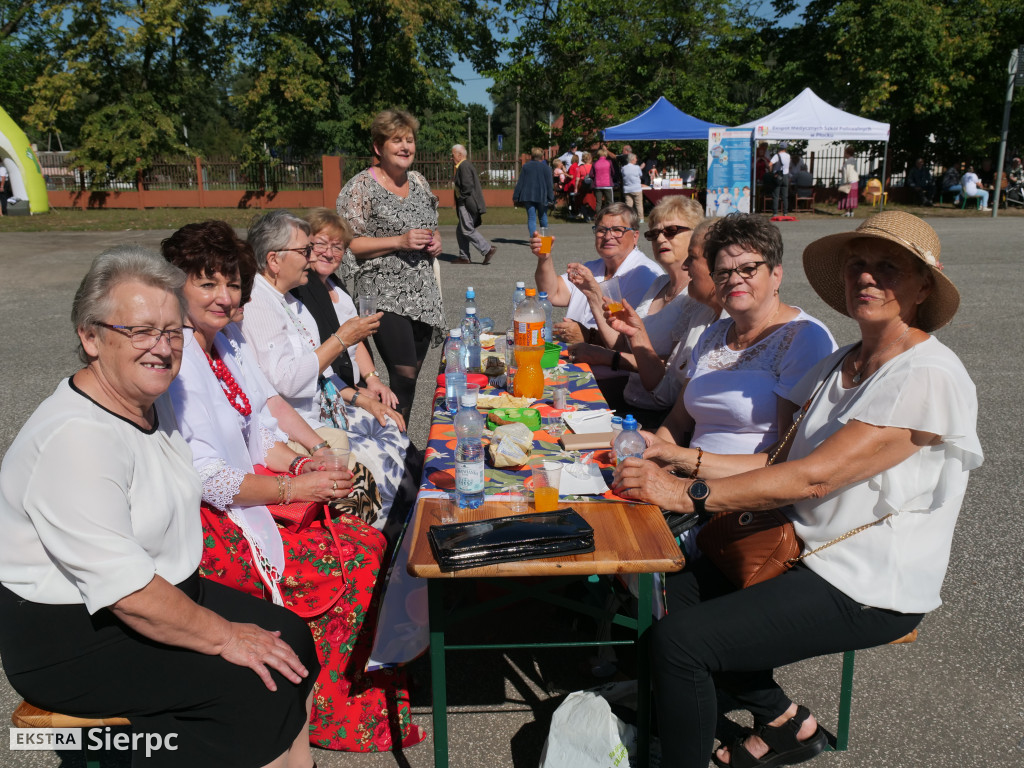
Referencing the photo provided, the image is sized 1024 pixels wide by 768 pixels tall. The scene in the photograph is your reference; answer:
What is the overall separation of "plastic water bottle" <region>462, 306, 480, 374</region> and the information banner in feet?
46.5

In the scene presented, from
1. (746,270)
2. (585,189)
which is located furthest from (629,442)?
(585,189)

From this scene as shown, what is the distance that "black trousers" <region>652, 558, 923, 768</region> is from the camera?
81.0 inches

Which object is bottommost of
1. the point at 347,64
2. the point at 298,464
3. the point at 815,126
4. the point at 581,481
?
the point at 298,464

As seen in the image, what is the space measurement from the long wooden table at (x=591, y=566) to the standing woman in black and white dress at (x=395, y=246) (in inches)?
91.9

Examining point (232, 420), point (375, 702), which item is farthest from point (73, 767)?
point (232, 420)

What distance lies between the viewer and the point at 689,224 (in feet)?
13.4

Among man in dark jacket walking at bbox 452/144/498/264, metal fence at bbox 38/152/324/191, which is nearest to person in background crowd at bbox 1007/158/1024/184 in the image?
man in dark jacket walking at bbox 452/144/498/264

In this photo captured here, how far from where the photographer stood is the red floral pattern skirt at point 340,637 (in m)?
2.50

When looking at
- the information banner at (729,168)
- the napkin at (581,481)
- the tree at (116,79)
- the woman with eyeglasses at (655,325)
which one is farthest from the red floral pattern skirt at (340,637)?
the tree at (116,79)

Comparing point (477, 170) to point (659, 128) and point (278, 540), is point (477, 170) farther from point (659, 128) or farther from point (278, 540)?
point (278, 540)

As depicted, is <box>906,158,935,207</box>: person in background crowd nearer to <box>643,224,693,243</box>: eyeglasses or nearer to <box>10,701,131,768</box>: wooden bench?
<box>643,224,693,243</box>: eyeglasses

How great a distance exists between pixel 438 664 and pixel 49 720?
0.98 meters

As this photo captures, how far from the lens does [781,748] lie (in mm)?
2371

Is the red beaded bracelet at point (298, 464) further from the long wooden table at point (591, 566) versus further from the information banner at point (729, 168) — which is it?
the information banner at point (729, 168)
